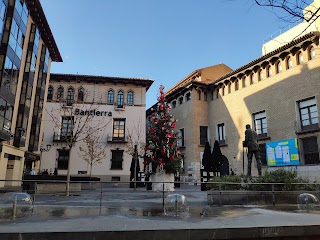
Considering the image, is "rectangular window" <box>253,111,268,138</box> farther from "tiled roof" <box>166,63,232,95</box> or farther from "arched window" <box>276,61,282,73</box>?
"tiled roof" <box>166,63,232,95</box>

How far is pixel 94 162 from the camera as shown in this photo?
31328 mm

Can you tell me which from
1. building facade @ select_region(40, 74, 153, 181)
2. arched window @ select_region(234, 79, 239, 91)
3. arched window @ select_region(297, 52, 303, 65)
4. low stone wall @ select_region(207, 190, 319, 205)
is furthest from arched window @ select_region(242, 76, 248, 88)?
low stone wall @ select_region(207, 190, 319, 205)

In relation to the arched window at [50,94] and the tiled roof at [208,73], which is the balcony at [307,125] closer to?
the tiled roof at [208,73]

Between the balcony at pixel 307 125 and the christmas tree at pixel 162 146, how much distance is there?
1447 cm

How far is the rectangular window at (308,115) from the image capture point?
2477cm

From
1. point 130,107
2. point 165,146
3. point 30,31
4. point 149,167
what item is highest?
point 30,31

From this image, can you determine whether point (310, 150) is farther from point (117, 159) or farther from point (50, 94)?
point (50, 94)

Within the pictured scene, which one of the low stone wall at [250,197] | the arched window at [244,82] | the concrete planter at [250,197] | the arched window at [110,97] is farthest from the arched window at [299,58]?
the arched window at [110,97]

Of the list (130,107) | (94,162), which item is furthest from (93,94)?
(94,162)

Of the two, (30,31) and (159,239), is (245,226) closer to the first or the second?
(159,239)

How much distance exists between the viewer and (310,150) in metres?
24.6

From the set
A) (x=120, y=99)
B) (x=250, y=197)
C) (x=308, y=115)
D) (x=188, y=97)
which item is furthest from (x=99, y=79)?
(x=250, y=197)

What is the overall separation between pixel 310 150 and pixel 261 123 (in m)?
6.59

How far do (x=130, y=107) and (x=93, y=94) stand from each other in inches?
190
